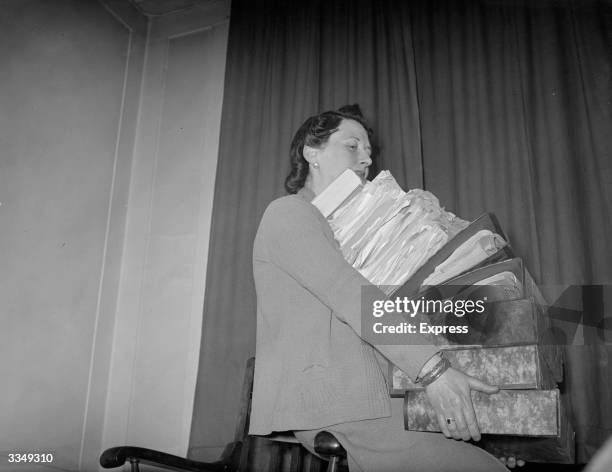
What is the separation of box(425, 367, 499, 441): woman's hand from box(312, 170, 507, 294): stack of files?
239 mm

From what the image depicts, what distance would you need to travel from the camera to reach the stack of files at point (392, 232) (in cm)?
121

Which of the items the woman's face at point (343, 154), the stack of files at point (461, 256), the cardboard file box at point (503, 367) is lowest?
the cardboard file box at point (503, 367)

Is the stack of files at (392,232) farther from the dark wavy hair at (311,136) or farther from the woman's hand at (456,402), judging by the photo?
the dark wavy hair at (311,136)

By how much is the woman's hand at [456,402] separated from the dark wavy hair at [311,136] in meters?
0.93

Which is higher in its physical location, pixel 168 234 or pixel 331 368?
pixel 168 234

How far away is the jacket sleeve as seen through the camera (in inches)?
42.8

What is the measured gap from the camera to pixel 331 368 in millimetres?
1158

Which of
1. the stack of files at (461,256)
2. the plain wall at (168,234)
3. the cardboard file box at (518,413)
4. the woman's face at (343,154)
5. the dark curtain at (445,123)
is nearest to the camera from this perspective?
the cardboard file box at (518,413)

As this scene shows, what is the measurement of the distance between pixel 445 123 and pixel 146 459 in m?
1.69

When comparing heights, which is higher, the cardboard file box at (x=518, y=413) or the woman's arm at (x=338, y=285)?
the woman's arm at (x=338, y=285)

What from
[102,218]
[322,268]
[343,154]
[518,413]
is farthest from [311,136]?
[102,218]

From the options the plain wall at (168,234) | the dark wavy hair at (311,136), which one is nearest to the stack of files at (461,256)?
the dark wavy hair at (311,136)

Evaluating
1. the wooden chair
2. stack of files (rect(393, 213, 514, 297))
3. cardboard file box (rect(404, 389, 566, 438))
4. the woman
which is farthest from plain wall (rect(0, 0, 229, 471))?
cardboard file box (rect(404, 389, 566, 438))

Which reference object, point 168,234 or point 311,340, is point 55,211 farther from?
point 311,340
